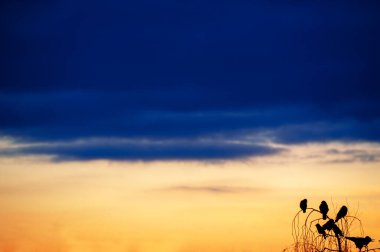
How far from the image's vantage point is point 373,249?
13742mm

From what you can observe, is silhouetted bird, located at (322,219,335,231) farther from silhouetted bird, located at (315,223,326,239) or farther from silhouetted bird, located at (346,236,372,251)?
silhouetted bird, located at (346,236,372,251)

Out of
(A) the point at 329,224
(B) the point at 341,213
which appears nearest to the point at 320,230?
(A) the point at 329,224

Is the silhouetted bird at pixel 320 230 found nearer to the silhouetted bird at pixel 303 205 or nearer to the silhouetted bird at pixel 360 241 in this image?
the silhouetted bird at pixel 303 205

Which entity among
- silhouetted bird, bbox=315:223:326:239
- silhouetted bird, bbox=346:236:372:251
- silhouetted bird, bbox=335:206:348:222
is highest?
silhouetted bird, bbox=335:206:348:222

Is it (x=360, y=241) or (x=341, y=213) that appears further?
(x=341, y=213)

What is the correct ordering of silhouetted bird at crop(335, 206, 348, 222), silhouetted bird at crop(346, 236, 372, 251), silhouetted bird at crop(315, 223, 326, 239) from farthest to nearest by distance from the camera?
silhouetted bird at crop(315, 223, 326, 239), silhouetted bird at crop(335, 206, 348, 222), silhouetted bird at crop(346, 236, 372, 251)

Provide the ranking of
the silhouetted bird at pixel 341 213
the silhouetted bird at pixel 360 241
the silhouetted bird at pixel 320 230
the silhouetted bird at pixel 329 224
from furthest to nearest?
the silhouetted bird at pixel 320 230
the silhouetted bird at pixel 329 224
the silhouetted bird at pixel 341 213
the silhouetted bird at pixel 360 241

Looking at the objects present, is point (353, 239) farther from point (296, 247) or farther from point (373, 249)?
point (296, 247)

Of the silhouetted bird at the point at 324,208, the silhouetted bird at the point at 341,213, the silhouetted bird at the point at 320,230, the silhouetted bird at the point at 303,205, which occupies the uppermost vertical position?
the silhouetted bird at the point at 303,205

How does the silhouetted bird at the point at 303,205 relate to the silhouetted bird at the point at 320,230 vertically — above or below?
above

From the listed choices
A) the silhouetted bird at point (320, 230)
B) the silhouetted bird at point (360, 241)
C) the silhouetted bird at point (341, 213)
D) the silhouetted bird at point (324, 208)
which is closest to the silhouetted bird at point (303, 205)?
the silhouetted bird at point (324, 208)

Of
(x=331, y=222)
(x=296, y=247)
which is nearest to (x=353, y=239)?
(x=331, y=222)

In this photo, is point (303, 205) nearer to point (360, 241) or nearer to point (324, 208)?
point (324, 208)

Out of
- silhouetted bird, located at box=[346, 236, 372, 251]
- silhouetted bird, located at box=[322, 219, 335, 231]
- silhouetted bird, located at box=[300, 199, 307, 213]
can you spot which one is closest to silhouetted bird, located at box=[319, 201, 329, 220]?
silhouetted bird, located at box=[322, 219, 335, 231]
